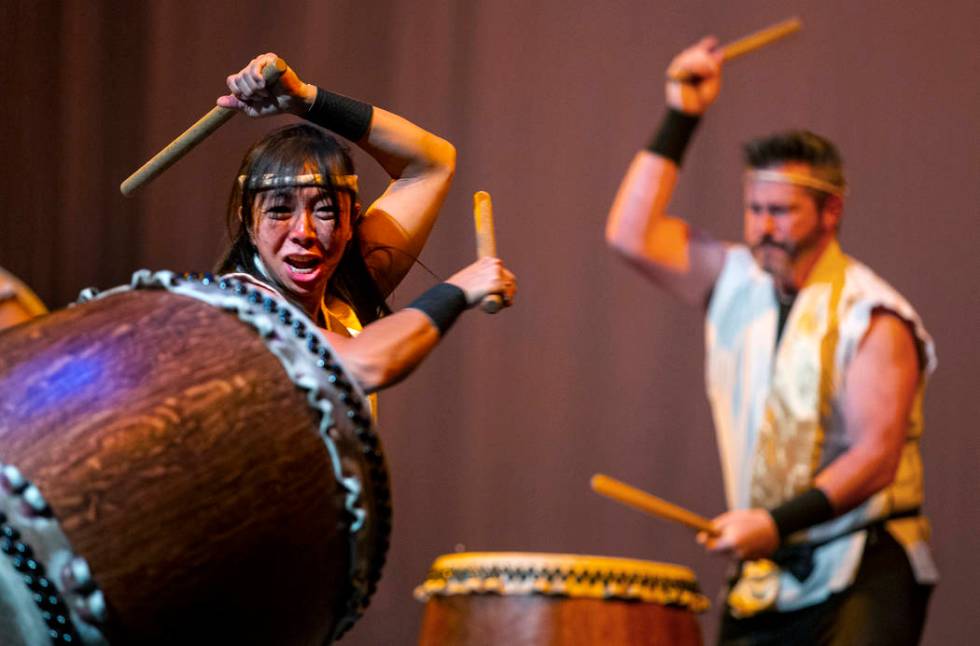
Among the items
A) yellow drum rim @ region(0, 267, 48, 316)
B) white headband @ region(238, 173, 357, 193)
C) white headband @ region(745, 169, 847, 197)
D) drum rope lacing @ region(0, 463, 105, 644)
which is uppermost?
white headband @ region(238, 173, 357, 193)

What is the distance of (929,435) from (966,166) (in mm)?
509

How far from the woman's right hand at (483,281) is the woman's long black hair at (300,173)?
42 cm

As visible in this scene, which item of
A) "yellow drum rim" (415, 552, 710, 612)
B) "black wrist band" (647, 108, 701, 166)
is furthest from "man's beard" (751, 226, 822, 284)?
"yellow drum rim" (415, 552, 710, 612)

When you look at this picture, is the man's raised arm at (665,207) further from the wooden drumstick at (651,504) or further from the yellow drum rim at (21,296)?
the yellow drum rim at (21,296)

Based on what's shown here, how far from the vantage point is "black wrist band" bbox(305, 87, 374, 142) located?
92.7 inches

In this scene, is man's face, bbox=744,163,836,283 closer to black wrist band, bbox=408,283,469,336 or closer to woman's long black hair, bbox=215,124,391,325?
black wrist band, bbox=408,283,469,336

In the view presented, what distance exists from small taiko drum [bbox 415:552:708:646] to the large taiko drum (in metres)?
0.39

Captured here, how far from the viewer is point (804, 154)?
1490 mm

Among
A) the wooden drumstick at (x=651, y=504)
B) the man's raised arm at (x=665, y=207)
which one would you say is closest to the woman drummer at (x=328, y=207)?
the man's raised arm at (x=665, y=207)

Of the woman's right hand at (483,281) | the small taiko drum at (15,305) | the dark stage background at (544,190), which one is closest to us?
the small taiko drum at (15,305)

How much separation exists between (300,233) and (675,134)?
0.96 metres

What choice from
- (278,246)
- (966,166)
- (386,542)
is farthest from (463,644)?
(966,166)

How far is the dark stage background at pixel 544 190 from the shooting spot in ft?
9.03

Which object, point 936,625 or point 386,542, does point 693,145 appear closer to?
point 936,625
